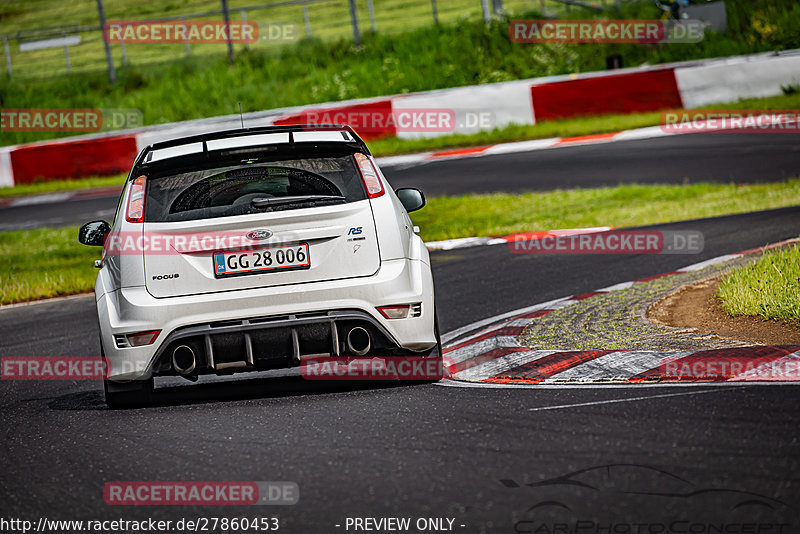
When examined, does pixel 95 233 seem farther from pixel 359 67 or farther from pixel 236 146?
pixel 359 67

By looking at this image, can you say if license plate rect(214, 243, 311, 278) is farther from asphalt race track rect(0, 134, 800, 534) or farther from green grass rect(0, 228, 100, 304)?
green grass rect(0, 228, 100, 304)

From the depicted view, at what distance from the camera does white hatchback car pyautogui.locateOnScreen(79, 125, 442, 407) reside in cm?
641

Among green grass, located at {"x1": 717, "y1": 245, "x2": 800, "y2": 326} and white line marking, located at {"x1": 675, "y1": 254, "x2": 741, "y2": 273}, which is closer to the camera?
green grass, located at {"x1": 717, "y1": 245, "x2": 800, "y2": 326}

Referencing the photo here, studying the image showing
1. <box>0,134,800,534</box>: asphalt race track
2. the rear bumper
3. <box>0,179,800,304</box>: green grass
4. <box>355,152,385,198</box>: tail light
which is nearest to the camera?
<box>0,134,800,534</box>: asphalt race track

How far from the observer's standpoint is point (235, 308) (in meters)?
6.39

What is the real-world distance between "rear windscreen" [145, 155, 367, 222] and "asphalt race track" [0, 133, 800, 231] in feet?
32.6

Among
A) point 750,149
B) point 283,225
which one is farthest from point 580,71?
point 283,225

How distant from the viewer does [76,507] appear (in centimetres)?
478

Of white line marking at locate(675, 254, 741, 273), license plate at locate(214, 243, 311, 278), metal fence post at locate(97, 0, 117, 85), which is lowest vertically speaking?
white line marking at locate(675, 254, 741, 273)

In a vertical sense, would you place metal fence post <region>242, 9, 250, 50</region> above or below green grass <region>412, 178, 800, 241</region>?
above

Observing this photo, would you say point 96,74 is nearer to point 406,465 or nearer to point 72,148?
point 72,148

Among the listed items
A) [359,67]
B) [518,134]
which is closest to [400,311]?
[518,134]

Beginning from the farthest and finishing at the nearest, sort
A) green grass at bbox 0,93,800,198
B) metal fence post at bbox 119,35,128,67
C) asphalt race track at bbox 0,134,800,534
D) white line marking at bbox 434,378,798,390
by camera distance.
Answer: metal fence post at bbox 119,35,128,67 < green grass at bbox 0,93,800,198 < white line marking at bbox 434,378,798,390 < asphalt race track at bbox 0,134,800,534

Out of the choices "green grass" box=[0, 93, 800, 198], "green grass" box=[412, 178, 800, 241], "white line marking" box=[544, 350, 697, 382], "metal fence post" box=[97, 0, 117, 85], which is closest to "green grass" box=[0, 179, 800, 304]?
"green grass" box=[412, 178, 800, 241]
